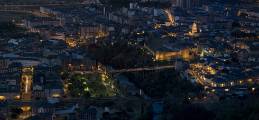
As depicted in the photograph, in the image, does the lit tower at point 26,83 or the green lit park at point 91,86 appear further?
the green lit park at point 91,86

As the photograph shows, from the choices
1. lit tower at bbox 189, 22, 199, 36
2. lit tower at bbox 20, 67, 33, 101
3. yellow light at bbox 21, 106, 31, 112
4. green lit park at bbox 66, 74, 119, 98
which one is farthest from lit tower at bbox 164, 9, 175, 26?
yellow light at bbox 21, 106, 31, 112

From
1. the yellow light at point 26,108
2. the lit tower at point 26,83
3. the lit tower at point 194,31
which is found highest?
the lit tower at point 194,31

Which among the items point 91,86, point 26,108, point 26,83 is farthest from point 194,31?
point 26,108

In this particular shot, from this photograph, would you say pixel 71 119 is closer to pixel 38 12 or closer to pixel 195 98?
pixel 195 98

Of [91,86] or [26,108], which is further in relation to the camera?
A: [91,86]

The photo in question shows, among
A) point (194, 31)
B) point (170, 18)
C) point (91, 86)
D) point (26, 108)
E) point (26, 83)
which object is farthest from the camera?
point (170, 18)

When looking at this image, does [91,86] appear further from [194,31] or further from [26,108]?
[194,31]

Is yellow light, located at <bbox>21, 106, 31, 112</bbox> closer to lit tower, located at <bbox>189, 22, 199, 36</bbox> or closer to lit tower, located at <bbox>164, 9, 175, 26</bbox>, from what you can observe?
lit tower, located at <bbox>189, 22, 199, 36</bbox>

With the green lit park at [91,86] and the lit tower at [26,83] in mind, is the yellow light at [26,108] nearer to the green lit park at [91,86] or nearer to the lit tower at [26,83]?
the lit tower at [26,83]

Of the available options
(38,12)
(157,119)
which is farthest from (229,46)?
(38,12)

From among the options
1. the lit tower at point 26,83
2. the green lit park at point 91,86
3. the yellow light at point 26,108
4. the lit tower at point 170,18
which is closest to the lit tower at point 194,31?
the lit tower at point 170,18
